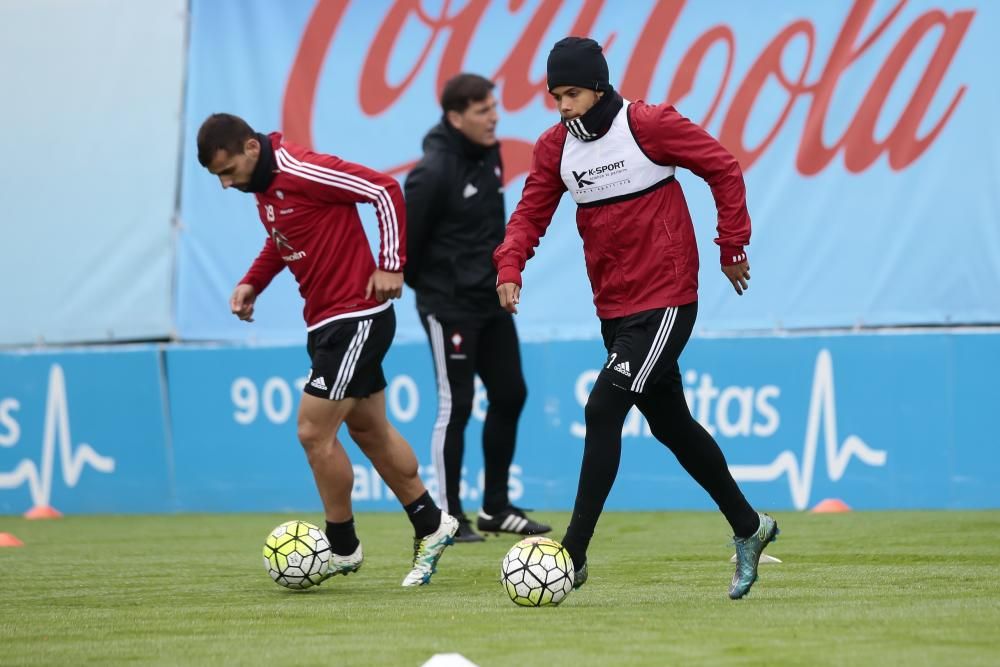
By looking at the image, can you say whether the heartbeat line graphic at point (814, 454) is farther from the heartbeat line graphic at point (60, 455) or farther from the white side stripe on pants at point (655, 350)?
the white side stripe on pants at point (655, 350)

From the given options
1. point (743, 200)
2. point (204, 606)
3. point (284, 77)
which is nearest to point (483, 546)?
point (204, 606)

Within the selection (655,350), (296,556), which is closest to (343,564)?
(296,556)

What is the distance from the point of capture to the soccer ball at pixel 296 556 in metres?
6.05

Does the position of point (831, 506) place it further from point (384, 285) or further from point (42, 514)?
point (42, 514)

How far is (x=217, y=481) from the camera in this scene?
36.8 ft

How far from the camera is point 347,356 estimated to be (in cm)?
623

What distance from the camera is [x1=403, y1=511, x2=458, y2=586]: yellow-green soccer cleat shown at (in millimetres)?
6195

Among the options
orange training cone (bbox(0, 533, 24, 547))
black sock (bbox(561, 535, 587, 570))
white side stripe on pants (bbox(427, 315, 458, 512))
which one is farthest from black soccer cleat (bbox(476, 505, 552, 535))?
black sock (bbox(561, 535, 587, 570))

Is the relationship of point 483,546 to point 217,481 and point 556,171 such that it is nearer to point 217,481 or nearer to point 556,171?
point 556,171

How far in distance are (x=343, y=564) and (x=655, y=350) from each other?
5.40 ft

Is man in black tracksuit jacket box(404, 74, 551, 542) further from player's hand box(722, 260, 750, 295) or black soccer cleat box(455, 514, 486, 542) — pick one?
player's hand box(722, 260, 750, 295)

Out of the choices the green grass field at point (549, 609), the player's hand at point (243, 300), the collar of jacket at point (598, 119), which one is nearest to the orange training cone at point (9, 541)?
the green grass field at point (549, 609)

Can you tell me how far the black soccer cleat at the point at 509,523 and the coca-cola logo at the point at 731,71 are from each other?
344cm

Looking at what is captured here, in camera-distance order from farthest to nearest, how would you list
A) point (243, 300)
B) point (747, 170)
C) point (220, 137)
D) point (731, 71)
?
1. point (731, 71)
2. point (747, 170)
3. point (243, 300)
4. point (220, 137)
